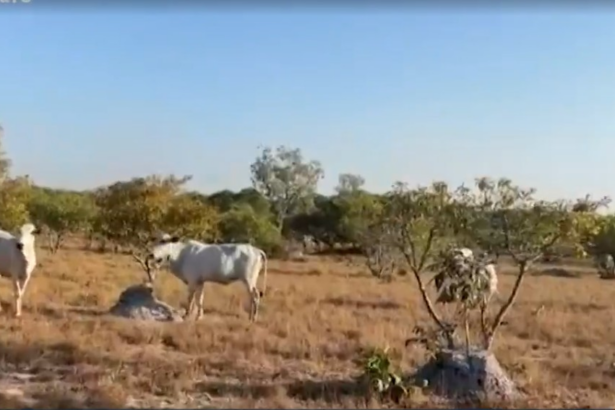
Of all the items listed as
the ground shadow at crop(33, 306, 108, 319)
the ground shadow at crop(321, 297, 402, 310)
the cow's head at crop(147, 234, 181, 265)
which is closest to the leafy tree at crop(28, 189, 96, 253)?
the ground shadow at crop(321, 297, 402, 310)

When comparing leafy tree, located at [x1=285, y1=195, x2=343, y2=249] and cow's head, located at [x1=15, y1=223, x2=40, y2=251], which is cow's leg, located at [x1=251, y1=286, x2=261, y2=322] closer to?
cow's head, located at [x1=15, y1=223, x2=40, y2=251]

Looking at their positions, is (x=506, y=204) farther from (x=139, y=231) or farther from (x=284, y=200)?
(x=284, y=200)

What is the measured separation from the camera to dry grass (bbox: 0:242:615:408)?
8.13 metres

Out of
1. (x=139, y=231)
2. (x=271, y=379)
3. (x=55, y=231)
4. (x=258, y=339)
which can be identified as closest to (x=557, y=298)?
(x=139, y=231)

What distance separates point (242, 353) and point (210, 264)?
15.1ft

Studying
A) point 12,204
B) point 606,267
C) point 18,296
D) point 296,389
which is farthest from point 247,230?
point 296,389

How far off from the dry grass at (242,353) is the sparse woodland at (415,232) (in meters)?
0.55

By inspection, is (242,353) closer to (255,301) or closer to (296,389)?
(296,389)

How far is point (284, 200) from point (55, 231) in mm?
28137

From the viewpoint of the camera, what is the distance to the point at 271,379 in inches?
360

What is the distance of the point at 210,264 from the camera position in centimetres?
1484

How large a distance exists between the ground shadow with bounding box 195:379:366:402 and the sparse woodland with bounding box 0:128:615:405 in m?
0.24

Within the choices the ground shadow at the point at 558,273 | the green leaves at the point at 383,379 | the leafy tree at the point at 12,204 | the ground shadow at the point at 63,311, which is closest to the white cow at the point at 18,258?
the ground shadow at the point at 63,311

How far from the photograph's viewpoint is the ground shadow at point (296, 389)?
8266 mm
